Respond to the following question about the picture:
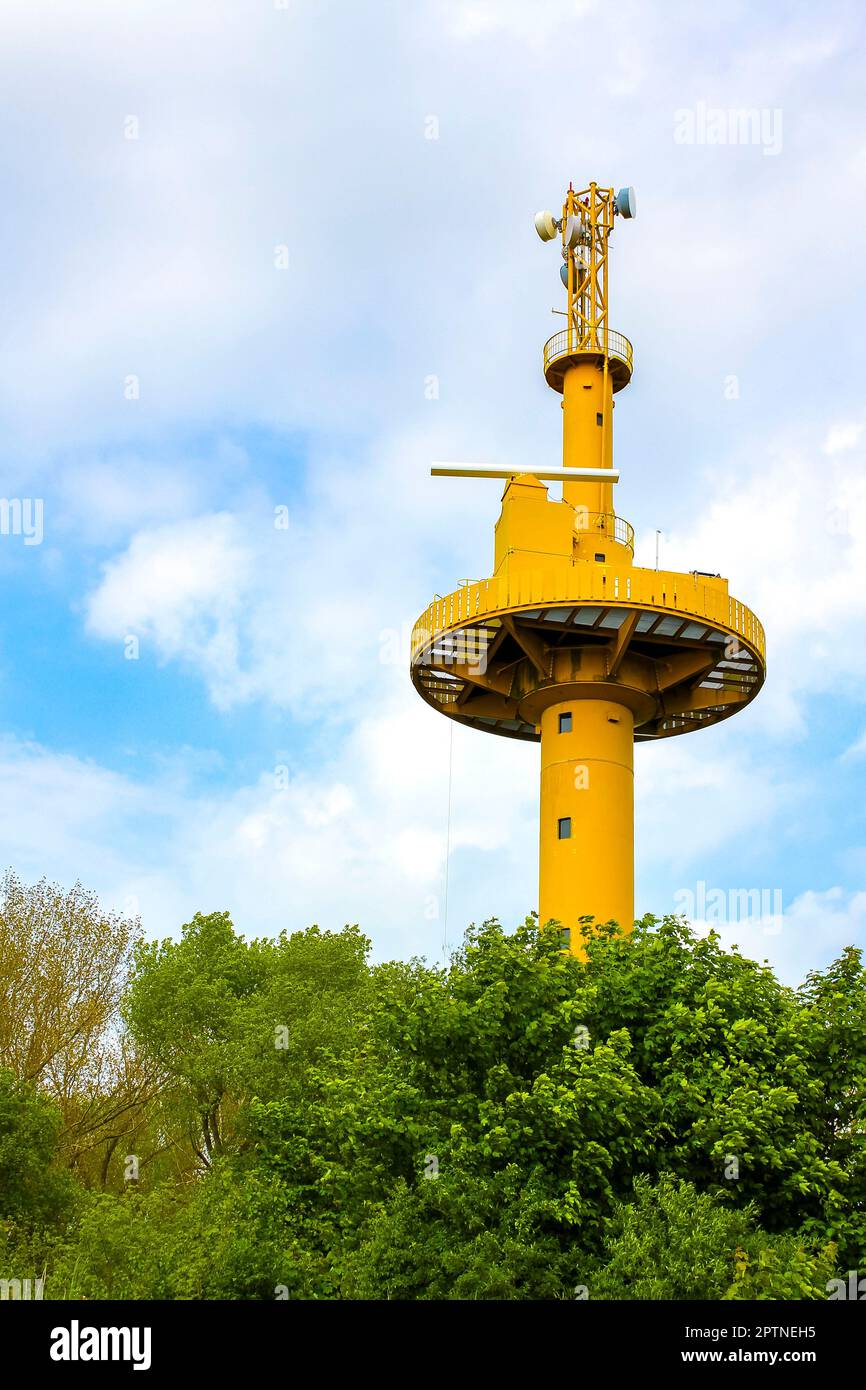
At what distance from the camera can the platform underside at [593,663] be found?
43219 millimetres

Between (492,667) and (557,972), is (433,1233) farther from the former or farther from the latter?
(492,667)

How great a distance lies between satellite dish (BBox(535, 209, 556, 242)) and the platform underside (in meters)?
15.6

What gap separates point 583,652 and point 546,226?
53.6ft

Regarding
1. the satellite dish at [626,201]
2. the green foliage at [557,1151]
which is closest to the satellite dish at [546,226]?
the satellite dish at [626,201]

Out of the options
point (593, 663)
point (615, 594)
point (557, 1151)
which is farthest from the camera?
point (593, 663)

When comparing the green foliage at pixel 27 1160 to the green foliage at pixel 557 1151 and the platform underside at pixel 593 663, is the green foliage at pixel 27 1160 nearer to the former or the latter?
the green foliage at pixel 557 1151

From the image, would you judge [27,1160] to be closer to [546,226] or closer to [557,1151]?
[557,1151]

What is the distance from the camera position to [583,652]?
45.1 meters

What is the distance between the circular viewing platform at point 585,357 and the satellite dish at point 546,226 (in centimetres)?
369

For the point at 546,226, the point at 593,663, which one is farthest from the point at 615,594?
the point at 546,226

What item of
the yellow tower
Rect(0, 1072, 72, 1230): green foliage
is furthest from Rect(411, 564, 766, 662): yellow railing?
Rect(0, 1072, 72, 1230): green foliage

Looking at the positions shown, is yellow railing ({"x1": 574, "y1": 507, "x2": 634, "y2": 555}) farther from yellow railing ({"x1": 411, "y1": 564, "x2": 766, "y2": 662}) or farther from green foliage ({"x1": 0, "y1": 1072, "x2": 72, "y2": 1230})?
green foliage ({"x1": 0, "y1": 1072, "x2": 72, "y2": 1230})

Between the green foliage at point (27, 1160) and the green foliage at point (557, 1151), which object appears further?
the green foliage at point (27, 1160)
